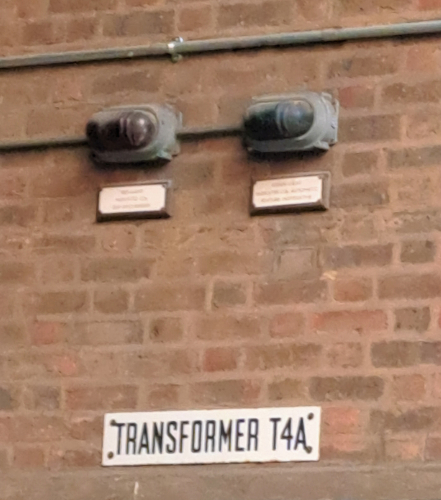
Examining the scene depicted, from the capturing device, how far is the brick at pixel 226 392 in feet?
7.82

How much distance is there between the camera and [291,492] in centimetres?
227

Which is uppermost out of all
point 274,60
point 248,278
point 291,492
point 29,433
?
point 274,60

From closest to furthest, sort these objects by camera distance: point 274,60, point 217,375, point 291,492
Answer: point 291,492
point 217,375
point 274,60

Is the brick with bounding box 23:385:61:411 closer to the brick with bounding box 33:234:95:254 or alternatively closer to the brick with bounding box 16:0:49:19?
the brick with bounding box 33:234:95:254

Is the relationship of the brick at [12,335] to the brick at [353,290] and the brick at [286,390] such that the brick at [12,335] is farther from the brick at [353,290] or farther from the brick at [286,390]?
the brick at [353,290]

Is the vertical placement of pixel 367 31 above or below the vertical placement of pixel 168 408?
above

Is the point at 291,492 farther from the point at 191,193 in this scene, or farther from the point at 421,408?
the point at 191,193

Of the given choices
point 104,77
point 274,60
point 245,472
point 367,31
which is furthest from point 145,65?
point 245,472

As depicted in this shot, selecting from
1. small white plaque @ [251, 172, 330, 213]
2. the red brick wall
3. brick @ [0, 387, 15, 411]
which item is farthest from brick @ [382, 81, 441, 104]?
brick @ [0, 387, 15, 411]

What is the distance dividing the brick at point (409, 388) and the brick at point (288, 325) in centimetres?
25

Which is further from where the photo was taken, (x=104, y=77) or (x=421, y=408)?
(x=104, y=77)

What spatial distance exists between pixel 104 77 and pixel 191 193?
16.3 inches

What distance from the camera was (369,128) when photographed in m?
2.48

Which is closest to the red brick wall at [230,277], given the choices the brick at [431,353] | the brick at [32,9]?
the brick at [431,353]
